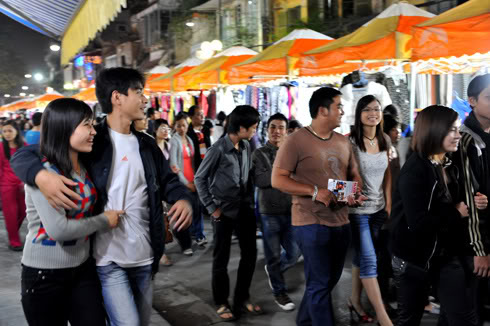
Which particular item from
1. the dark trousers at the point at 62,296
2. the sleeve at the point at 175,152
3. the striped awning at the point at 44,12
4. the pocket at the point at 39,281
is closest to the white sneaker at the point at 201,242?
the sleeve at the point at 175,152

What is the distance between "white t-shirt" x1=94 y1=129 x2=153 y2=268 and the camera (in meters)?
3.03

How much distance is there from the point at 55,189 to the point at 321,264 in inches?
86.2

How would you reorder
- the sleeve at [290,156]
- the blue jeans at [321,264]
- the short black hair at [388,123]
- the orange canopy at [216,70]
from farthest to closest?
the orange canopy at [216,70], the short black hair at [388,123], the sleeve at [290,156], the blue jeans at [321,264]

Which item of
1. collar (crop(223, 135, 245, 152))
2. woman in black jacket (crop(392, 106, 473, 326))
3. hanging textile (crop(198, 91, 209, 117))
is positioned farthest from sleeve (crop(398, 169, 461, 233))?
hanging textile (crop(198, 91, 209, 117))

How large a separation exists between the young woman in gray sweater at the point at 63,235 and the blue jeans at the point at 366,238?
2.61 metres

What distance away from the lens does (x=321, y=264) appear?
13.3 feet

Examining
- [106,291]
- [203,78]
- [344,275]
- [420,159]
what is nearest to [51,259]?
[106,291]

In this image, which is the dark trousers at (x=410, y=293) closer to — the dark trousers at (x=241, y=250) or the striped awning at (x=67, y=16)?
the dark trousers at (x=241, y=250)

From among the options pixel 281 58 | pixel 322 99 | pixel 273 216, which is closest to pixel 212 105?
pixel 281 58

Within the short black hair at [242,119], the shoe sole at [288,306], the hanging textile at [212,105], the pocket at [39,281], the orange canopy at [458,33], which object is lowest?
the shoe sole at [288,306]

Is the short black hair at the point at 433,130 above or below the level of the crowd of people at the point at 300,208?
above

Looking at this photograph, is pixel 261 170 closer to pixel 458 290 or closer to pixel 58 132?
pixel 458 290

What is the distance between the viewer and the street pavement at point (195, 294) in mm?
5316

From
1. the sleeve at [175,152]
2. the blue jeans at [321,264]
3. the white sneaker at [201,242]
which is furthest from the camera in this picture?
the white sneaker at [201,242]
